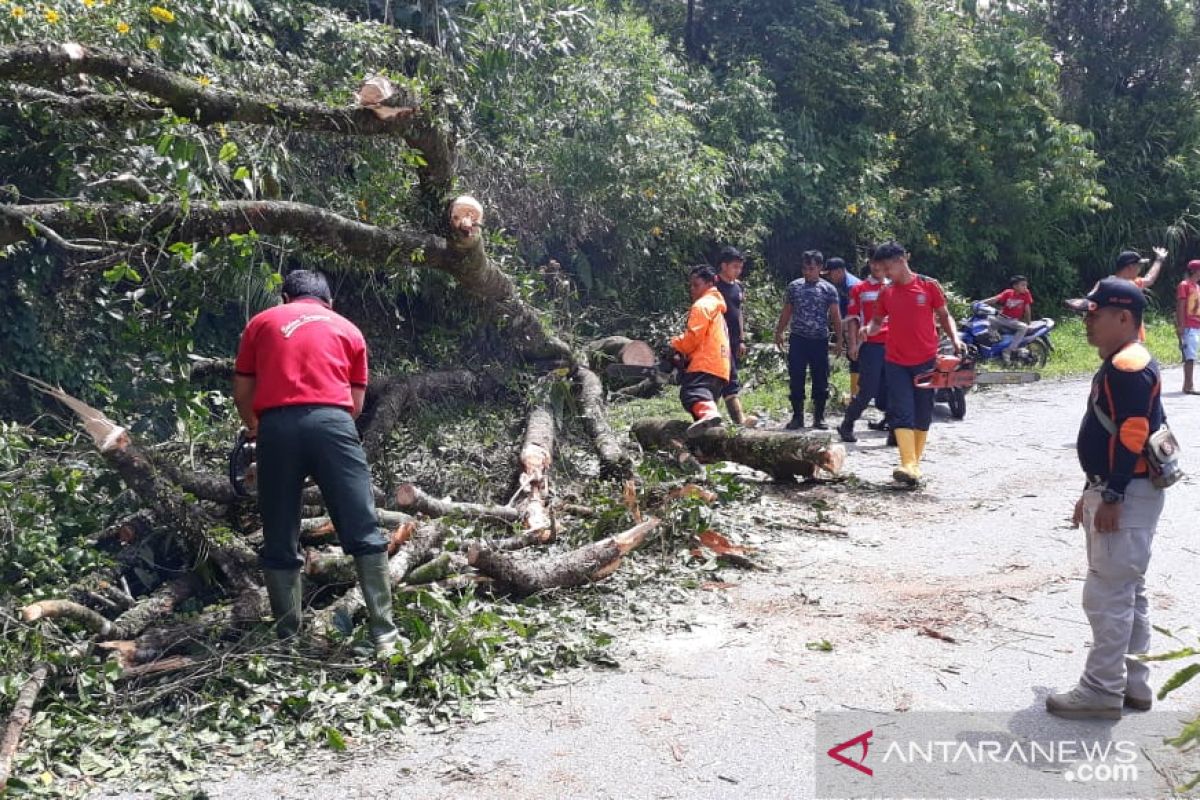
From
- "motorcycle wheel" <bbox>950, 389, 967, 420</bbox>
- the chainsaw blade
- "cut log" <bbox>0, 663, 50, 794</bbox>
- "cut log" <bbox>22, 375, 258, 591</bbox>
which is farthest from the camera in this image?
the chainsaw blade

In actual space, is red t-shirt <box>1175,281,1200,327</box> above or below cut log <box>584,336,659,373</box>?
above

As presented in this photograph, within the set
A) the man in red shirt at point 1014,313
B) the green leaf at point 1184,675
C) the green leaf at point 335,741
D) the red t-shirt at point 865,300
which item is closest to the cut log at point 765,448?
the red t-shirt at point 865,300

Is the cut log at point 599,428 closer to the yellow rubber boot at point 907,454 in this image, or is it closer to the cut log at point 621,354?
the cut log at point 621,354

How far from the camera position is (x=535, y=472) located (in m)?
7.60

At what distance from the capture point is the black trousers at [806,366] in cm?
1025

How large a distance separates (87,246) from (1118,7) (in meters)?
20.8

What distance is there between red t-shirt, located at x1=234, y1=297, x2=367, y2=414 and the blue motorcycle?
9991 mm

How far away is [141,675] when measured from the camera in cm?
467

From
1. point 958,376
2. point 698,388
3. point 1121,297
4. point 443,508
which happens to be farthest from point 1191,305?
point 443,508

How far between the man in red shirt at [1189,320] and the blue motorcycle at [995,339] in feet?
6.58

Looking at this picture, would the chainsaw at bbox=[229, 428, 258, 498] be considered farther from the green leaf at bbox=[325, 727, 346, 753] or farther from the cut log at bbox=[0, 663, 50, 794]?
the green leaf at bbox=[325, 727, 346, 753]

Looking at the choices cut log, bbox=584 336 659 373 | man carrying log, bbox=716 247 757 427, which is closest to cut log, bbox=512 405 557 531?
man carrying log, bbox=716 247 757 427

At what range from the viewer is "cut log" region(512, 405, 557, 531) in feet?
22.8

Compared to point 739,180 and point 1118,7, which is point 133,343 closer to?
point 739,180
